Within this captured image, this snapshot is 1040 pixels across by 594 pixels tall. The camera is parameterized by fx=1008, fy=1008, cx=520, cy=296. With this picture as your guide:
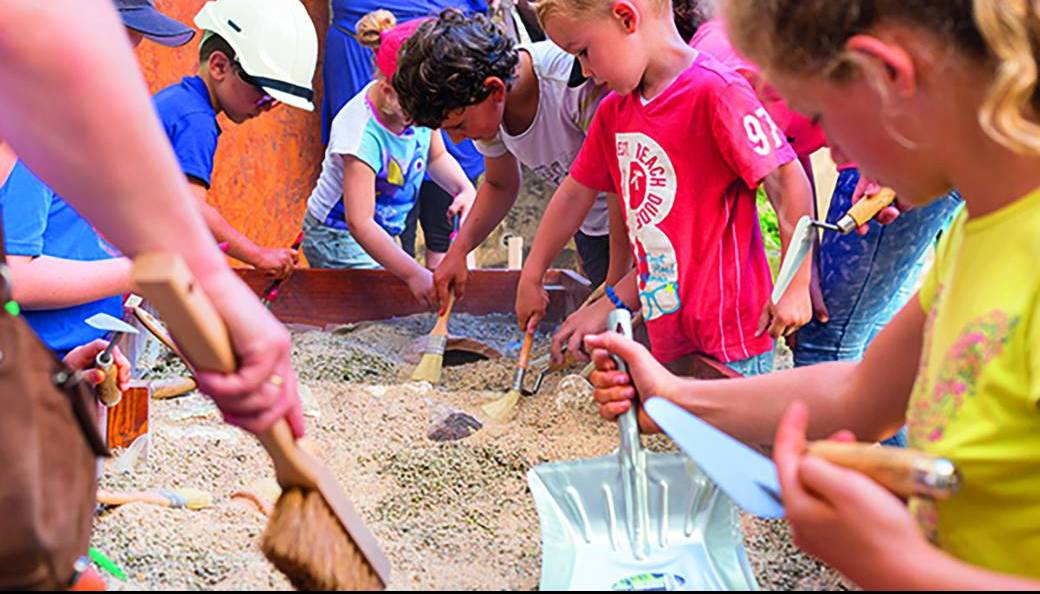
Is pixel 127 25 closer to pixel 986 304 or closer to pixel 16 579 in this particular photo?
pixel 16 579

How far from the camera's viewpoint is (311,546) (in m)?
0.86

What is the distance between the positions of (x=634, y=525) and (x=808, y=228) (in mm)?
718

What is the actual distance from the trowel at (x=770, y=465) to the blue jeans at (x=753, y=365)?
101 cm

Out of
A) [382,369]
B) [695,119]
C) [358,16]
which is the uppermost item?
[695,119]

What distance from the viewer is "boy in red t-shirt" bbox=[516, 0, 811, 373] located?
69.3 inches

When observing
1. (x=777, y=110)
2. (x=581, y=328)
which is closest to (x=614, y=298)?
(x=581, y=328)

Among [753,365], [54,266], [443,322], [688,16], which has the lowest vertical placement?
[443,322]

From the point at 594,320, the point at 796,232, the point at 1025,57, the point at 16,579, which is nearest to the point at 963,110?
the point at 1025,57

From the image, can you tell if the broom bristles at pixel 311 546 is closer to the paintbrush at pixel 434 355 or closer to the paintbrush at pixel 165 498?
the paintbrush at pixel 165 498

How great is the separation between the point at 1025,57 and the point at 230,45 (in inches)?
89.1

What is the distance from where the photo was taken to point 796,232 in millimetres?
1736

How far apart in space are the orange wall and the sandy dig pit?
1.54m

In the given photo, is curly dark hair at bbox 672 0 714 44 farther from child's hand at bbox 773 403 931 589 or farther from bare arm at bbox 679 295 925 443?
child's hand at bbox 773 403 931 589

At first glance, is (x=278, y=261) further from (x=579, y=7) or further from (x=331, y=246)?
(x=579, y=7)
